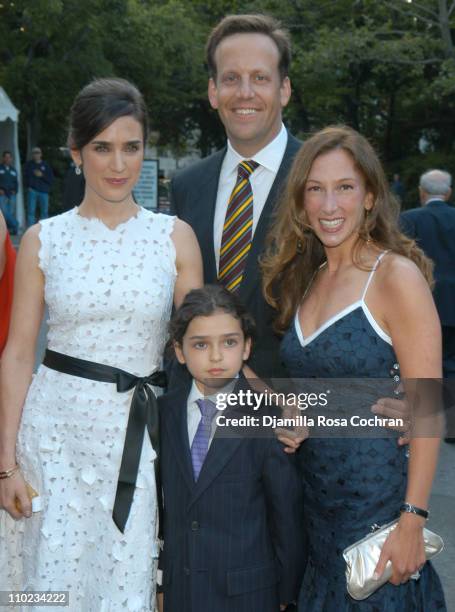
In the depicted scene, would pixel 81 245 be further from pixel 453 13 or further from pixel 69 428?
pixel 453 13

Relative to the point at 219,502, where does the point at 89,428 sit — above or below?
above

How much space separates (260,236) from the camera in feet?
11.4

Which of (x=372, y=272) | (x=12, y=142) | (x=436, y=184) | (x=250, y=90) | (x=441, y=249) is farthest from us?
(x=12, y=142)

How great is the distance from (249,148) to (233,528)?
1643mm

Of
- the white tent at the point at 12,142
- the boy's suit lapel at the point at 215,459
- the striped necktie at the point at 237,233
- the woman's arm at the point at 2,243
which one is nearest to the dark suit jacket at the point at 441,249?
the striped necktie at the point at 237,233

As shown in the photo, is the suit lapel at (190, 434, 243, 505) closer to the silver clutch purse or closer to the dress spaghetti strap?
the silver clutch purse

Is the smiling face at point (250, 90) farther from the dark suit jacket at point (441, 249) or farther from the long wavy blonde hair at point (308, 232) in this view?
the dark suit jacket at point (441, 249)

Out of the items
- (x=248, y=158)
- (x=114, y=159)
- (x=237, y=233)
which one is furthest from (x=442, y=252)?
(x=114, y=159)

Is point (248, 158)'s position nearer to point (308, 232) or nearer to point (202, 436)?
point (308, 232)

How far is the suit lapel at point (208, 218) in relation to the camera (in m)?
3.63

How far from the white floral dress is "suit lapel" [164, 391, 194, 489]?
0.31ft

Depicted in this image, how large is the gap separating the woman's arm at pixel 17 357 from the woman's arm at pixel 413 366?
119 cm

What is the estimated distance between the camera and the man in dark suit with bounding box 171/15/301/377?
11.5 ft

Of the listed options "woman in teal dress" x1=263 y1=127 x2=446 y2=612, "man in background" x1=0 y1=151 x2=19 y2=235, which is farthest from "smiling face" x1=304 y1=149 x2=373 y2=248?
"man in background" x1=0 y1=151 x2=19 y2=235
